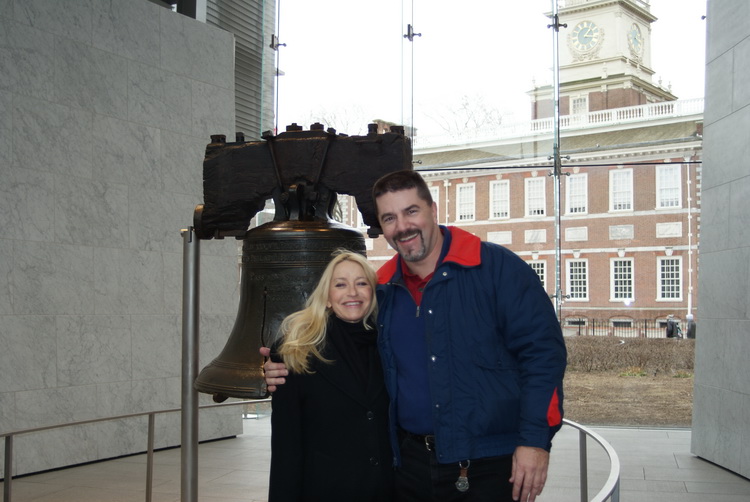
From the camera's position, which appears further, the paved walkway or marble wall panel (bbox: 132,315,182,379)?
marble wall panel (bbox: 132,315,182,379)

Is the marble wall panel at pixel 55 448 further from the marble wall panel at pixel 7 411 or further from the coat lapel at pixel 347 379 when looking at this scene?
the coat lapel at pixel 347 379

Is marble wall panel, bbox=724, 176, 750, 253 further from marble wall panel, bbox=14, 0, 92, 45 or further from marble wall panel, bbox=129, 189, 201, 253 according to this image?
marble wall panel, bbox=14, 0, 92, 45

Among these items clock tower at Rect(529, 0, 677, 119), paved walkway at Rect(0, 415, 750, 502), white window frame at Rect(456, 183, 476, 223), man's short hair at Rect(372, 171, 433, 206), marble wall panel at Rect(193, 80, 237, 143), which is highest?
clock tower at Rect(529, 0, 677, 119)

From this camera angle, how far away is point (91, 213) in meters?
6.42

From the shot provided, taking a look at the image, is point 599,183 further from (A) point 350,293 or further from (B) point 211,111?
(A) point 350,293

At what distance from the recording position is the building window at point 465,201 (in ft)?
29.5

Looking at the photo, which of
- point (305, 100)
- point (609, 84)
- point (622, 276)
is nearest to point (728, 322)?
point (622, 276)

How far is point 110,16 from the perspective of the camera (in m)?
6.70

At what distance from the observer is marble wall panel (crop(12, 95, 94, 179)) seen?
236 inches

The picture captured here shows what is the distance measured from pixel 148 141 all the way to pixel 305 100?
3072 millimetres

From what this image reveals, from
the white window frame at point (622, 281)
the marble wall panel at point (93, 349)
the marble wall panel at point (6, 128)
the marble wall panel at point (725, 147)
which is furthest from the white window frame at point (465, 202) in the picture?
the marble wall panel at point (6, 128)

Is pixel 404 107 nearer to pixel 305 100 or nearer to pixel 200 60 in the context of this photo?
pixel 305 100

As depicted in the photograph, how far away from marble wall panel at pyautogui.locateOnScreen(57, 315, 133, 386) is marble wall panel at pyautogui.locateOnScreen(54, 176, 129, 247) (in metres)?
0.61

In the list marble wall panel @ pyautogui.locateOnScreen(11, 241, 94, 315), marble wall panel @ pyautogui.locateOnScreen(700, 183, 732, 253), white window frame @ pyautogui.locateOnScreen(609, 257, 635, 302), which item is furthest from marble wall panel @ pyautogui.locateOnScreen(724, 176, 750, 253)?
marble wall panel @ pyautogui.locateOnScreen(11, 241, 94, 315)
